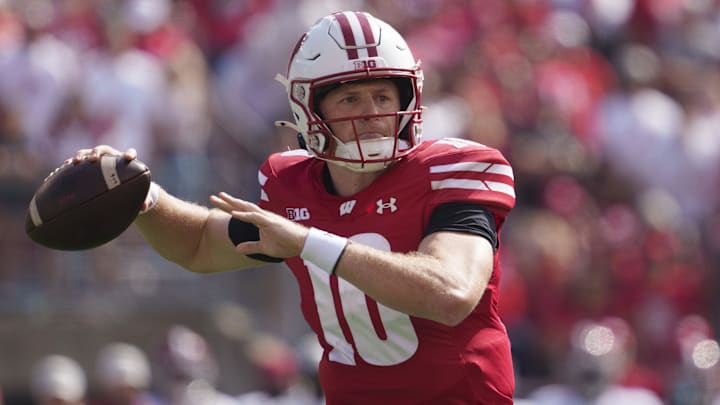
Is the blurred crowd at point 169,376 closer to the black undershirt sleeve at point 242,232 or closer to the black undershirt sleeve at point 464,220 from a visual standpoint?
the black undershirt sleeve at point 242,232

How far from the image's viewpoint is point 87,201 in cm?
398

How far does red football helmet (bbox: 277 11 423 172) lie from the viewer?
3.91 meters

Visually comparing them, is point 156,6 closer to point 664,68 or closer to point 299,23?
point 299,23

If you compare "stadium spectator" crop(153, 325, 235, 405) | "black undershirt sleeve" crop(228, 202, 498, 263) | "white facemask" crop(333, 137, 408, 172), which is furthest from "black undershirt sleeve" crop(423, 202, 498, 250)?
"stadium spectator" crop(153, 325, 235, 405)

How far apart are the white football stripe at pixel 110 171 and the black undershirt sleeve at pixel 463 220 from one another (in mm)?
891

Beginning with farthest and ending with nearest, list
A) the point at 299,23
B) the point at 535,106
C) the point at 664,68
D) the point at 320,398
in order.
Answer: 1. the point at 664,68
2. the point at 535,106
3. the point at 299,23
4. the point at 320,398

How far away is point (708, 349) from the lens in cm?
802

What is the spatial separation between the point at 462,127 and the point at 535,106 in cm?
80

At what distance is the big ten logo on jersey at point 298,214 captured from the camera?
400 cm

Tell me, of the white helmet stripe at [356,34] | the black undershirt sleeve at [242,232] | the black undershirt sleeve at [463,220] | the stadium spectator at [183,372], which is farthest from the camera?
the stadium spectator at [183,372]

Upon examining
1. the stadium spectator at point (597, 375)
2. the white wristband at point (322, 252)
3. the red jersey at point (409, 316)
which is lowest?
the stadium spectator at point (597, 375)

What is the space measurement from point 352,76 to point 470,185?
452 mm

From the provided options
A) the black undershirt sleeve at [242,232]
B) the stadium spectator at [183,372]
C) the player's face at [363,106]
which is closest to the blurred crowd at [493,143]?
the stadium spectator at [183,372]

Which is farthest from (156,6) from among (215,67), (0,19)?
(0,19)
